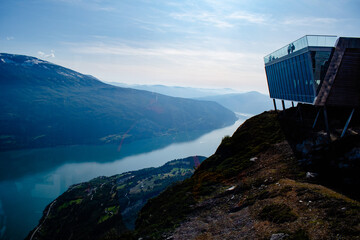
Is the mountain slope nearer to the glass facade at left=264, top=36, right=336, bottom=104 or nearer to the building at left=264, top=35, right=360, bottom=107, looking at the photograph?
the glass facade at left=264, top=36, right=336, bottom=104

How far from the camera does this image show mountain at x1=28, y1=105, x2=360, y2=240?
17.5m

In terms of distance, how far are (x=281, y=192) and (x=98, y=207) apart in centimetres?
13866

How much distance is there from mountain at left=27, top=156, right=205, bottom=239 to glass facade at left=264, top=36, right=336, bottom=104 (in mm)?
77436

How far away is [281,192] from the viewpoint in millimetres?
24344

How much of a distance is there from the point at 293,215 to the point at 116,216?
12316cm

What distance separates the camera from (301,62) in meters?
39.1

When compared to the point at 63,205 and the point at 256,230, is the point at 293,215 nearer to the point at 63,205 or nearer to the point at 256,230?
the point at 256,230

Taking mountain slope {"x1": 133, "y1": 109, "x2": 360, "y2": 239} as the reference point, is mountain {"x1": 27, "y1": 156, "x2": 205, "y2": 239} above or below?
below

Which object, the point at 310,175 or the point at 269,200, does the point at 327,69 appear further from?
the point at 269,200

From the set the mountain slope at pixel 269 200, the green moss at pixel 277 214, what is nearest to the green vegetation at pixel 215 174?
the mountain slope at pixel 269 200

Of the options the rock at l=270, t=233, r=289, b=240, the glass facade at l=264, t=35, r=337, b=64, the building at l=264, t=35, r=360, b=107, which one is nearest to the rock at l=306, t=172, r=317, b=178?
the rock at l=270, t=233, r=289, b=240

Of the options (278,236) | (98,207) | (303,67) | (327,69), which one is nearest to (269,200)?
(278,236)

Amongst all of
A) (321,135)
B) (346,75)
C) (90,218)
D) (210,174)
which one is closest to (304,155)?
(321,135)

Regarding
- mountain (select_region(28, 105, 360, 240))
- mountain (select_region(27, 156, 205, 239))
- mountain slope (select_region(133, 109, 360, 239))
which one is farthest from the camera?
mountain (select_region(27, 156, 205, 239))
